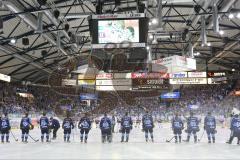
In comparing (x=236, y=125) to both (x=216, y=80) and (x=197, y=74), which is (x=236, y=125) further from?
(x=216, y=80)

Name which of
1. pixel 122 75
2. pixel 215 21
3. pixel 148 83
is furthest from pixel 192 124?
pixel 122 75

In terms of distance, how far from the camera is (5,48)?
24.6 meters

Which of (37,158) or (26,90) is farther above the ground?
(26,90)

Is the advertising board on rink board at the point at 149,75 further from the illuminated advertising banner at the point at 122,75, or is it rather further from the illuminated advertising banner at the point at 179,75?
the illuminated advertising banner at the point at 179,75

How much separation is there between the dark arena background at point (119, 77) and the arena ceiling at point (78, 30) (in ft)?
0.25

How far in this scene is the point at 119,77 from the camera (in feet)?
104

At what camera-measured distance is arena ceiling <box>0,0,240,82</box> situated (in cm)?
1714

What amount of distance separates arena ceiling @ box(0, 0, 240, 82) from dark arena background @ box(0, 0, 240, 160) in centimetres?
8

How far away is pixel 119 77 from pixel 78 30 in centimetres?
906

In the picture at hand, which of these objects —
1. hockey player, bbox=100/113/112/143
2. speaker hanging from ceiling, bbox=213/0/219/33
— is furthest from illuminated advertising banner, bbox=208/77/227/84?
hockey player, bbox=100/113/112/143

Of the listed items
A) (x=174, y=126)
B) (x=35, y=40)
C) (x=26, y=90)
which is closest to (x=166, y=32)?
(x=174, y=126)

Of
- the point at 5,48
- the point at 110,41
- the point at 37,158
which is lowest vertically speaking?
the point at 37,158

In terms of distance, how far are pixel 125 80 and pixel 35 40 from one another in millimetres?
10012

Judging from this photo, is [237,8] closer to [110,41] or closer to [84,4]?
[84,4]
